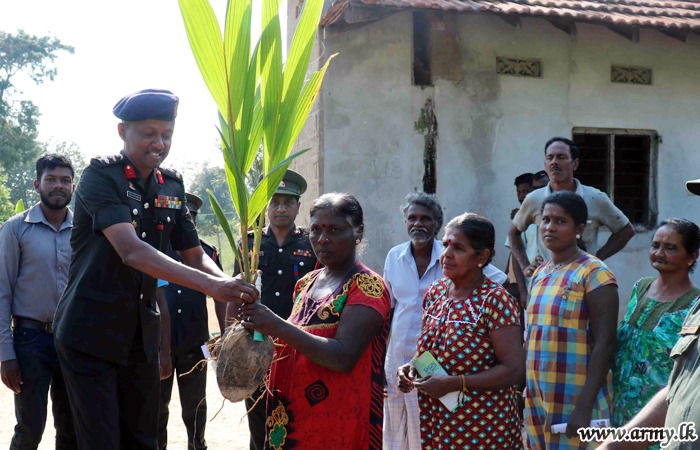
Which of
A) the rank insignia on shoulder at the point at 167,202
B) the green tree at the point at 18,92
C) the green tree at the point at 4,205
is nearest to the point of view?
the rank insignia on shoulder at the point at 167,202

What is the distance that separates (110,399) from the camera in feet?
8.36

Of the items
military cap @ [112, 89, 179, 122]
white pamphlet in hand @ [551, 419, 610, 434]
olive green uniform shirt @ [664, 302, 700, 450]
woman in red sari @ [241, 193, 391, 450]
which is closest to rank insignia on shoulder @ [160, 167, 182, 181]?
military cap @ [112, 89, 179, 122]

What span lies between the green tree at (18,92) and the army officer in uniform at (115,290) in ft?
96.4

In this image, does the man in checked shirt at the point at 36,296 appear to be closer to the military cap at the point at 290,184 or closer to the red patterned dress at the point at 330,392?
the military cap at the point at 290,184

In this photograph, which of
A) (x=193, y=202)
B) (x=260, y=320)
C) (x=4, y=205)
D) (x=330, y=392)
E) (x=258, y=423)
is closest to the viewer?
(x=260, y=320)

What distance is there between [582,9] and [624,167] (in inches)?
77.1

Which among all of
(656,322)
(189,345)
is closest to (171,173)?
(189,345)

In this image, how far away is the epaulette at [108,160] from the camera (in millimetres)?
2552

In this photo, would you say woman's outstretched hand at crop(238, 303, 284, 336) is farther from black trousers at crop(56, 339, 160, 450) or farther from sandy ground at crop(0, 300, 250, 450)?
sandy ground at crop(0, 300, 250, 450)

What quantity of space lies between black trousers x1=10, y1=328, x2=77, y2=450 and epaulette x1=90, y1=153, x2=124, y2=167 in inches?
66.8

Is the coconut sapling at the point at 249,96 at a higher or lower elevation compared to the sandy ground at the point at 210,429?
higher

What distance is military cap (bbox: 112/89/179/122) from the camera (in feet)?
8.23

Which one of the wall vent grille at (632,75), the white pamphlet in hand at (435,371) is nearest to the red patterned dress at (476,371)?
the white pamphlet in hand at (435,371)

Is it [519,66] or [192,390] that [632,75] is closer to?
[519,66]
